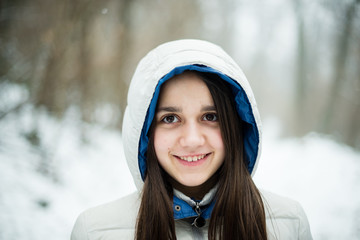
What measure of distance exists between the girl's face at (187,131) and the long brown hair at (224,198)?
1.9 inches

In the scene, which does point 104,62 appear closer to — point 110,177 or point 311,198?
point 110,177

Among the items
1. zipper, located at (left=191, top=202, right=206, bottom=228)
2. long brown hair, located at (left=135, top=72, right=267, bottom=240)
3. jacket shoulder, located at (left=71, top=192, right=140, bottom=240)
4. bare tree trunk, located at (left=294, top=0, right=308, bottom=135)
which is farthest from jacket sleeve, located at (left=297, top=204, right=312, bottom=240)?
bare tree trunk, located at (left=294, top=0, right=308, bottom=135)

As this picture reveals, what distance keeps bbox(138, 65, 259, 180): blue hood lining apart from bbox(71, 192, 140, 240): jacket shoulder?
0.77 feet

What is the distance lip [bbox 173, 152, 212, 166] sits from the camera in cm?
141

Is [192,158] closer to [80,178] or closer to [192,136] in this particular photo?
[192,136]

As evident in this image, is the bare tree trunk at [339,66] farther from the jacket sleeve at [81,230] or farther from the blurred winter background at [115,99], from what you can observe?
the jacket sleeve at [81,230]

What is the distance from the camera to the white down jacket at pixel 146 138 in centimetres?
136

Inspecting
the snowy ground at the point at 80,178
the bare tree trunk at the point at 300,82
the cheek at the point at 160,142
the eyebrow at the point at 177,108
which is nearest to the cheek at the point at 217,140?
the eyebrow at the point at 177,108

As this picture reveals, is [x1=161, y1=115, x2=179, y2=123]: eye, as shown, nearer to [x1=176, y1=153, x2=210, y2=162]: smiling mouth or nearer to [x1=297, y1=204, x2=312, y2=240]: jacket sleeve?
[x1=176, y1=153, x2=210, y2=162]: smiling mouth

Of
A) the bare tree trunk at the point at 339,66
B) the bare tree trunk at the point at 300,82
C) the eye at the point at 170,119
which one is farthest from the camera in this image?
the bare tree trunk at the point at 300,82

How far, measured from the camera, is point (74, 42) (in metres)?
4.93

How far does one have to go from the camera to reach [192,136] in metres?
1.35

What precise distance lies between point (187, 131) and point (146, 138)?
0.84 feet

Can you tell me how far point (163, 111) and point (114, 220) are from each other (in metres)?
0.69
